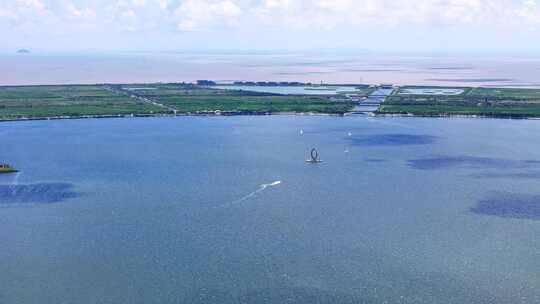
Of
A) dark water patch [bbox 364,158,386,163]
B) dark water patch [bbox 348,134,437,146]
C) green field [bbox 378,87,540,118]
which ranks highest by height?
green field [bbox 378,87,540,118]

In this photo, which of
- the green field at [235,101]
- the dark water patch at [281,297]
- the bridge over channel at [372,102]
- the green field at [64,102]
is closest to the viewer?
the dark water patch at [281,297]

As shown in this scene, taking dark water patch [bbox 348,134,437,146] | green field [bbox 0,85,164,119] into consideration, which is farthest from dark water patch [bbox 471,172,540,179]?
green field [bbox 0,85,164,119]

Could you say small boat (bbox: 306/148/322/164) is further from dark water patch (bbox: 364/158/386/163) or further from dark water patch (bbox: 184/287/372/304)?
dark water patch (bbox: 184/287/372/304)

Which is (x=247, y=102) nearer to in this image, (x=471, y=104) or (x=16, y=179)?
(x=471, y=104)

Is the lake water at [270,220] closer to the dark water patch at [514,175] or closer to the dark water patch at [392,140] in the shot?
the dark water patch at [514,175]

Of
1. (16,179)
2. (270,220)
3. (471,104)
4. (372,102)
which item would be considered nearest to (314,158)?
(270,220)

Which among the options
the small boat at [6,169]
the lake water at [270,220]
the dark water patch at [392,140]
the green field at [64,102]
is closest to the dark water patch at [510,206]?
the lake water at [270,220]

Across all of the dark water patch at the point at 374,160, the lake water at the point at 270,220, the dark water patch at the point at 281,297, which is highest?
the dark water patch at the point at 374,160
